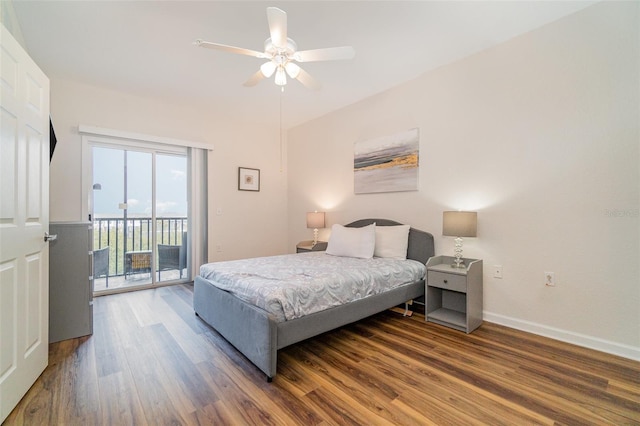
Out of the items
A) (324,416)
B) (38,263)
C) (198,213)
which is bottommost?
(324,416)

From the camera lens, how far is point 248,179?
498 cm

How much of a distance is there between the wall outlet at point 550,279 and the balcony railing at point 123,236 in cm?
477

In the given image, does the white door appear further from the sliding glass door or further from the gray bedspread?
the sliding glass door

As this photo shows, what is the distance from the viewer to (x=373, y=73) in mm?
3260

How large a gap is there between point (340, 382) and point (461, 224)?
1.81 m

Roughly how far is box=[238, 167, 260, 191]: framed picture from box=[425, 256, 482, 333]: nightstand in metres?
3.34

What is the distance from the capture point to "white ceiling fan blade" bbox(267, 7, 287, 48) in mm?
1777

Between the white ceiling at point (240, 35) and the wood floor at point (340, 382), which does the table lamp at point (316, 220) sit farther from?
the wood floor at point (340, 382)

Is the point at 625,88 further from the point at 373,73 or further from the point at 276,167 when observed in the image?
the point at 276,167

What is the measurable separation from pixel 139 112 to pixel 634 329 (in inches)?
226

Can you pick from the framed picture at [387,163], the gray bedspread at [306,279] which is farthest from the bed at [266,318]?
the framed picture at [387,163]

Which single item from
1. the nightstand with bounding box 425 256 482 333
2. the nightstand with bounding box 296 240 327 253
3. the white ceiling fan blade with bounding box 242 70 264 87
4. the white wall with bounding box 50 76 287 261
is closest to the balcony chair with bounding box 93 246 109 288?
the white wall with bounding box 50 76 287 261

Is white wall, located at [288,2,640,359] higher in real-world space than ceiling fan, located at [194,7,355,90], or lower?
lower

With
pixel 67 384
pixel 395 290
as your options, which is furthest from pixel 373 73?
pixel 67 384
